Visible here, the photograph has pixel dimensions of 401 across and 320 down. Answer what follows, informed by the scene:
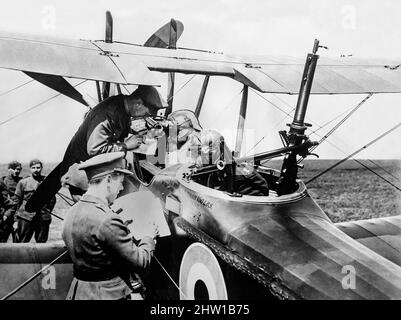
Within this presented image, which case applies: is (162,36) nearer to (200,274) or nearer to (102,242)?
(102,242)

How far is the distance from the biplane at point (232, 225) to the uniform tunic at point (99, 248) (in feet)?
1.07

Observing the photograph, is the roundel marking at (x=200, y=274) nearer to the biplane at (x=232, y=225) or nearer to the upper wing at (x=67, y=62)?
the biplane at (x=232, y=225)

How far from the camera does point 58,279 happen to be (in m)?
3.69

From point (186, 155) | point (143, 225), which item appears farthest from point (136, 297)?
point (186, 155)

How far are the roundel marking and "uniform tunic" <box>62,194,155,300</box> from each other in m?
0.29

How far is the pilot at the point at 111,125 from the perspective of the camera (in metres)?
3.80

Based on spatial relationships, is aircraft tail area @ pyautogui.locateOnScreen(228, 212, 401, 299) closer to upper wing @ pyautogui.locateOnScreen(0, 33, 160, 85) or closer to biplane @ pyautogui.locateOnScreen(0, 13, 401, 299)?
biplane @ pyautogui.locateOnScreen(0, 13, 401, 299)

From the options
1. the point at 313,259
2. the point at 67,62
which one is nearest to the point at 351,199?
the point at 67,62

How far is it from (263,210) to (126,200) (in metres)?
1.42

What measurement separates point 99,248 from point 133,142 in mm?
1539

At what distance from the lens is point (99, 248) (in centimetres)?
280

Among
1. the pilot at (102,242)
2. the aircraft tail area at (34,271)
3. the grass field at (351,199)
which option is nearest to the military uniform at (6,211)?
the grass field at (351,199)

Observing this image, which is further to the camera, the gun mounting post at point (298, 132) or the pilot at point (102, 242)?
the pilot at point (102, 242)
